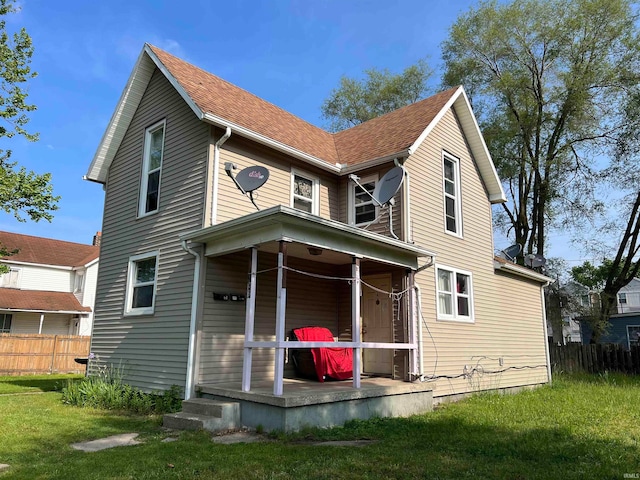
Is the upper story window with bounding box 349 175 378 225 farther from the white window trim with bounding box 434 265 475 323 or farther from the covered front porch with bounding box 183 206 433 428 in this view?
the white window trim with bounding box 434 265 475 323

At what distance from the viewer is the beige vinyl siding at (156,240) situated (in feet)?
30.5

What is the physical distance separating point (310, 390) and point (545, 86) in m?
19.6

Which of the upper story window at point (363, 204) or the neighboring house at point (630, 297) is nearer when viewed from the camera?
the upper story window at point (363, 204)

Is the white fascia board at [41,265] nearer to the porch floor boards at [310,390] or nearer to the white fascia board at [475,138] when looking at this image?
the porch floor boards at [310,390]

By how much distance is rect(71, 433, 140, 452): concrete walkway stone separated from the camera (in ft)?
20.5

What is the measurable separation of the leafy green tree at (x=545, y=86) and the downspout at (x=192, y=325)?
1737 cm

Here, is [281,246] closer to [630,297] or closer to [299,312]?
[299,312]

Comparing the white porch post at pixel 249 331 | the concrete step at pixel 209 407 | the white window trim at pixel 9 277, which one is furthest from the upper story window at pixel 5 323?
the white porch post at pixel 249 331

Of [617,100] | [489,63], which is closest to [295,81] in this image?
[489,63]

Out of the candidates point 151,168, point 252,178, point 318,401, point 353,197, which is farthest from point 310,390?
point 151,168

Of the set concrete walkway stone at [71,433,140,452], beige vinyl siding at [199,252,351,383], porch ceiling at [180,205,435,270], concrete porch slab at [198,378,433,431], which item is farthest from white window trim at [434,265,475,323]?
concrete walkway stone at [71,433,140,452]

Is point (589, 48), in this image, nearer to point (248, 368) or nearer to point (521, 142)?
point (521, 142)

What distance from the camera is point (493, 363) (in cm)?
1293

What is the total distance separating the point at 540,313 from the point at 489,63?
12852 millimetres
